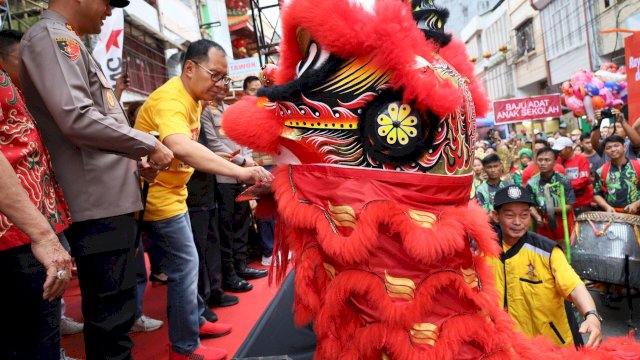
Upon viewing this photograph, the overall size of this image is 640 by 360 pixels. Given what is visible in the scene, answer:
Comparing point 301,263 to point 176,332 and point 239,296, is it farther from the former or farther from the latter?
point 239,296

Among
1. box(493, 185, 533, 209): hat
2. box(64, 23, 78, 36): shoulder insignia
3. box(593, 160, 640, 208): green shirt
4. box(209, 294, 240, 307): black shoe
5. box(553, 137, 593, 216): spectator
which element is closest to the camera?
box(64, 23, 78, 36): shoulder insignia

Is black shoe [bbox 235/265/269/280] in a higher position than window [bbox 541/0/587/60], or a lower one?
lower

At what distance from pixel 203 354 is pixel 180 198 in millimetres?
826

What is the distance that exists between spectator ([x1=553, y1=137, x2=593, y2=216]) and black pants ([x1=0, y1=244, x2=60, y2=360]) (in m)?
5.44

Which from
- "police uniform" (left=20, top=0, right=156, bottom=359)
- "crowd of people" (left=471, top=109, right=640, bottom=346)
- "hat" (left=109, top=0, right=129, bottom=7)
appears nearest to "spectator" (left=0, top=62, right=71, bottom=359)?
"police uniform" (left=20, top=0, right=156, bottom=359)

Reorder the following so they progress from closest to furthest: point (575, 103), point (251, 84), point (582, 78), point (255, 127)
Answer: point (255, 127) → point (251, 84) → point (582, 78) → point (575, 103)

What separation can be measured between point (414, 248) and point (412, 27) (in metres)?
0.61

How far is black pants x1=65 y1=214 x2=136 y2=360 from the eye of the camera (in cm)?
168

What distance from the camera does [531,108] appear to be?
727 centimetres

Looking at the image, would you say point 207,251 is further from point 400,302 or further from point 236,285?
point 400,302

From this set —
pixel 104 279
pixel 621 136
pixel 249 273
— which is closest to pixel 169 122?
pixel 104 279

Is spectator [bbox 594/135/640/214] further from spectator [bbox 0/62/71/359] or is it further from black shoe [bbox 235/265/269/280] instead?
spectator [bbox 0/62/71/359]

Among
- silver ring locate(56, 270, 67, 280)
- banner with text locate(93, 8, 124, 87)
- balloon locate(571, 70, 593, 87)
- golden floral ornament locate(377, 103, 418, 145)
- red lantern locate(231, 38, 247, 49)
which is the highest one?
red lantern locate(231, 38, 247, 49)

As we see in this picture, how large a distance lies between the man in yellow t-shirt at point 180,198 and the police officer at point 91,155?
54 centimetres
